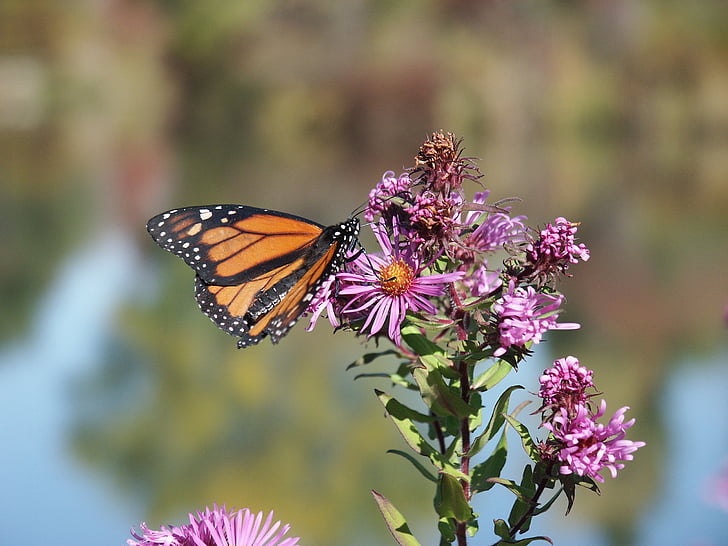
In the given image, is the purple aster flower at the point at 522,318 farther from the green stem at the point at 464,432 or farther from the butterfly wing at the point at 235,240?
the butterfly wing at the point at 235,240

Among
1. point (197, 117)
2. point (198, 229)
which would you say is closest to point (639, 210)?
point (198, 229)

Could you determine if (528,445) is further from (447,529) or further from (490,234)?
(490,234)

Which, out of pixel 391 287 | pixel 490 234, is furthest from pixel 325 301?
pixel 490 234

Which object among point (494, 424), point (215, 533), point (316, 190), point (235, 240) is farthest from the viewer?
point (316, 190)

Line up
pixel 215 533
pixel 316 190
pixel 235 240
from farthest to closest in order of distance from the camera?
pixel 316 190 < pixel 235 240 < pixel 215 533

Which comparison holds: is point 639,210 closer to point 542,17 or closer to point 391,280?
point 391,280
